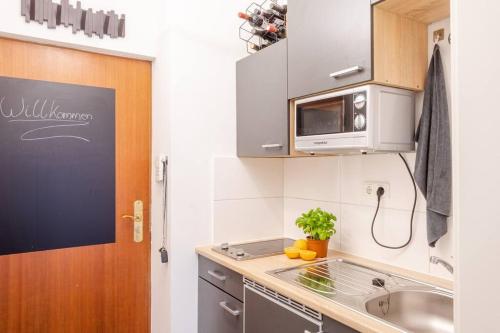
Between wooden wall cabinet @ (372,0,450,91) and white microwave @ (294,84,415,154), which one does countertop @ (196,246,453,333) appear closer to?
white microwave @ (294,84,415,154)

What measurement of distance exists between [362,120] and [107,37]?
4.92ft

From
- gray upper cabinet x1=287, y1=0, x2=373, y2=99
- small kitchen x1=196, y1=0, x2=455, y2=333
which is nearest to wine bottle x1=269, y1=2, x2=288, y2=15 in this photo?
small kitchen x1=196, y1=0, x2=455, y2=333

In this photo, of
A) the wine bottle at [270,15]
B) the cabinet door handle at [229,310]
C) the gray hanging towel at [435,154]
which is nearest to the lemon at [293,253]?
the cabinet door handle at [229,310]

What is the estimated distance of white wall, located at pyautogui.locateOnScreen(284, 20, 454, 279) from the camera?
151 cm

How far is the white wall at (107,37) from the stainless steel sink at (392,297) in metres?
1.53

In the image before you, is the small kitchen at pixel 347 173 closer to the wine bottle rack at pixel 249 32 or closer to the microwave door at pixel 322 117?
the microwave door at pixel 322 117

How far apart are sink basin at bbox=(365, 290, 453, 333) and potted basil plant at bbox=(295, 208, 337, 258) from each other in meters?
0.46

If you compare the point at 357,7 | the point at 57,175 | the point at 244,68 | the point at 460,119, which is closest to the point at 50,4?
the point at 57,175

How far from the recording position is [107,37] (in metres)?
1.99

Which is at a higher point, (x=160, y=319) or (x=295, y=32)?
(x=295, y=32)

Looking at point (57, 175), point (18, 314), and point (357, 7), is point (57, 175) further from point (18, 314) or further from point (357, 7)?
point (357, 7)

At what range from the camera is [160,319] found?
81.0 inches

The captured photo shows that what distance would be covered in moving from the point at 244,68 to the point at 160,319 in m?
1.55

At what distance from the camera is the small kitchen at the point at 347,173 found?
134 centimetres
